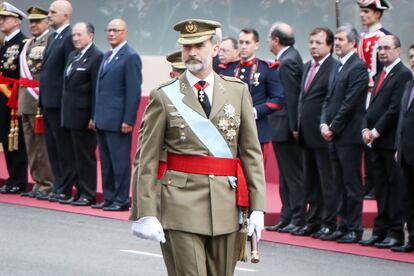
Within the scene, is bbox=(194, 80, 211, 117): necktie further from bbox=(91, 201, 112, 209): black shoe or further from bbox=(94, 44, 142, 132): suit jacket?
bbox=(91, 201, 112, 209): black shoe

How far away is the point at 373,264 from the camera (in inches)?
461

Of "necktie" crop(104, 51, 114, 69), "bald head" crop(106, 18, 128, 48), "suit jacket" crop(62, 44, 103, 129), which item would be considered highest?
"bald head" crop(106, 18, 128, 48)

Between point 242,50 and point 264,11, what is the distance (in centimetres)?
543

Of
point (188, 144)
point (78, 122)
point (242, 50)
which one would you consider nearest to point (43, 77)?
point (78, 122)

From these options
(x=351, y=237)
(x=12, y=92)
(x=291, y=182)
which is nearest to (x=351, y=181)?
(x=351, y=237)

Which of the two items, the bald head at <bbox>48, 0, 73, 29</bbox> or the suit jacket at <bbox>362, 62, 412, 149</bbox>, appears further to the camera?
the bald head at <bbox>48, 0, 73, 29</bbox>

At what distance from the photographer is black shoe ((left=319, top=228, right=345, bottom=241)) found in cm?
1303

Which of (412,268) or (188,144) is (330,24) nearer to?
(412,268)

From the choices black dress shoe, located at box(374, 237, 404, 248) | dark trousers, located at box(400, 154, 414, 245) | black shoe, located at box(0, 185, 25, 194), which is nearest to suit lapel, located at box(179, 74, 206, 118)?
dark trousers, located at box(400, 154, 414, 245)

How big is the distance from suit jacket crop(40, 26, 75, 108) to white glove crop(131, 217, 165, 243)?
881 cm

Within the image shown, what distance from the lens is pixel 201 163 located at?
749cm

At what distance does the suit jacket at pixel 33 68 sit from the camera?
16.3 metres

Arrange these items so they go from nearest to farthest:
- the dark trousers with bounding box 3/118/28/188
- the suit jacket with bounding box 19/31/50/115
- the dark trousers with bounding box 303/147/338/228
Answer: the dark trousers with bounding box 303/147/338/228, the suit jacket with bounding box 19/31/50/115, the dark trousers with bounding box 3/118/28/188

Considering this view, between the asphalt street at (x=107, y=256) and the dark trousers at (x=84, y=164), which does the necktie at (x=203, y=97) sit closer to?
the asphalt street at (x=107, y=256)
